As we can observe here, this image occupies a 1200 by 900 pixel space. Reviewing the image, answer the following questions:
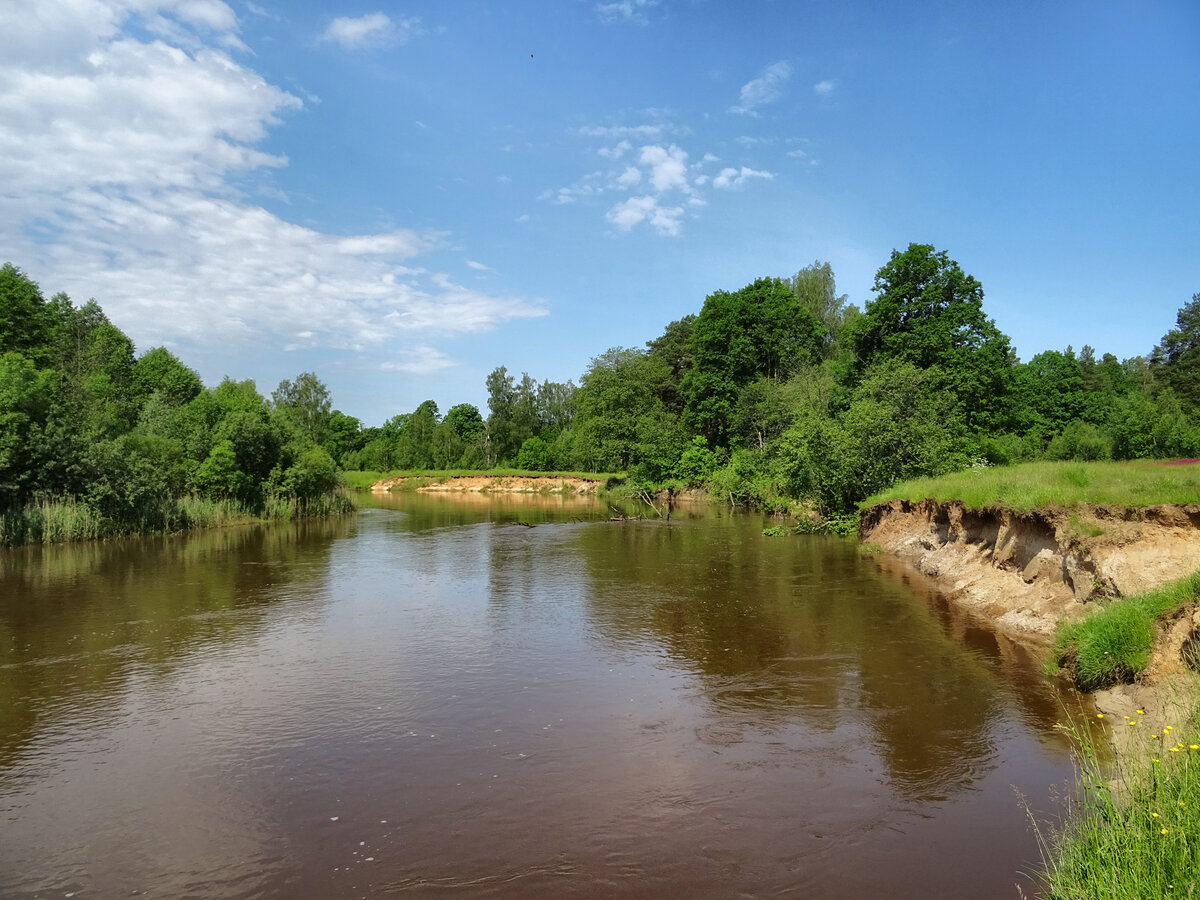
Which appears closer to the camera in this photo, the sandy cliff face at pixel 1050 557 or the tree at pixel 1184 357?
the sandy cliff face at pixel 1050 557

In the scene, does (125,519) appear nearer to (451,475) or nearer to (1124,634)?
(1124,634)

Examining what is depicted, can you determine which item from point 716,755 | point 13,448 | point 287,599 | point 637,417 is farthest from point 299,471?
point 716,755

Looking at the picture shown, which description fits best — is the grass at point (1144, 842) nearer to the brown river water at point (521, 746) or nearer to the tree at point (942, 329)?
the brown river water at point (521, 746)

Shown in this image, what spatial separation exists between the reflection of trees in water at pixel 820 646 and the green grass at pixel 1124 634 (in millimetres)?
1335

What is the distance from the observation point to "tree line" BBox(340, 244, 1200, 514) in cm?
3372

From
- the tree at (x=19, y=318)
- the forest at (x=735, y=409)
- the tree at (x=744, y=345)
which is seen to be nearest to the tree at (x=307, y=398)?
the forest at (x=735, y=409)

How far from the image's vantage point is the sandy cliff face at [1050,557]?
11875 mm

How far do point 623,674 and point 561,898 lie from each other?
6448 millimetres

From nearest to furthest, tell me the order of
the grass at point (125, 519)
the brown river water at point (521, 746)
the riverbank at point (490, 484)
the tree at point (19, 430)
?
the brown river water at point (521, 746), the tree at point (19, 430), the grass at point (125, 519), the riverbank at point (490, 484)

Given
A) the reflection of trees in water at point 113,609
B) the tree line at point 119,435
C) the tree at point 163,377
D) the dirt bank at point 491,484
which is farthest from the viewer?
the dirt bank at point 491,484

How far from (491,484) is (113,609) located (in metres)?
64.6

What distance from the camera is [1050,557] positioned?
47.8ft

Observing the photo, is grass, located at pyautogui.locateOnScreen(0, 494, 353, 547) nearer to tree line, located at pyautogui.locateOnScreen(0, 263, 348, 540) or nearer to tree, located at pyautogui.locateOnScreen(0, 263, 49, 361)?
tree line, located at pyautogui.locateOnScreen(0, 263, 348, 540)

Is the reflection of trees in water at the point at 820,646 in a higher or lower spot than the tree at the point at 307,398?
lower
